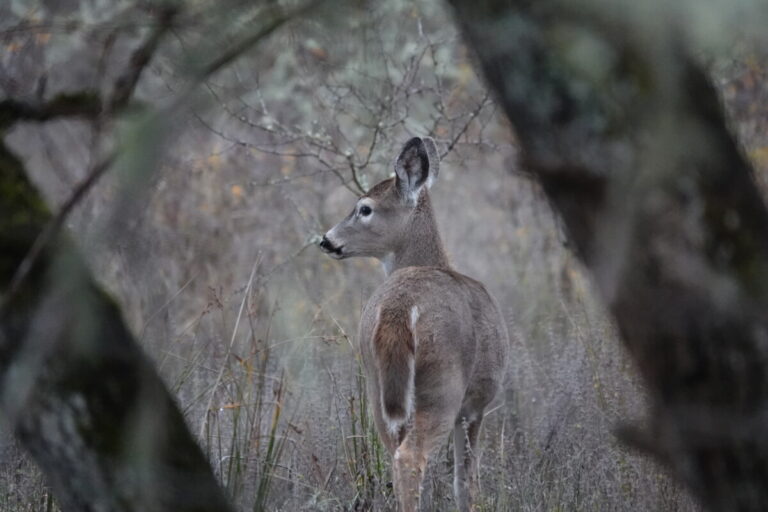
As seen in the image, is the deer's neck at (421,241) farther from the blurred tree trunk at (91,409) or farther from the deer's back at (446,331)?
the blurred tree trunk at (91,409)

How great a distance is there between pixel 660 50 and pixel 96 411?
58.9 inches

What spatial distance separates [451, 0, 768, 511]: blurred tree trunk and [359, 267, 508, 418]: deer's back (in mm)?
3364

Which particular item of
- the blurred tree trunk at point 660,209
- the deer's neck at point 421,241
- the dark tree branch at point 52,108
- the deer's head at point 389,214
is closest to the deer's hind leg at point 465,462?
the deer's neck at point 421,241

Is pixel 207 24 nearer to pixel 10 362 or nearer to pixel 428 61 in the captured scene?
pixel 10 362

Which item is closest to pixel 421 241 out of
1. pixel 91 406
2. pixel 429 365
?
pixel 429 365

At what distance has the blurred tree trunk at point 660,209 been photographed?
2.00m

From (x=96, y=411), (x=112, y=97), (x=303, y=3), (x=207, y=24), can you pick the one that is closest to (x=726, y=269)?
(x=303, y=3)

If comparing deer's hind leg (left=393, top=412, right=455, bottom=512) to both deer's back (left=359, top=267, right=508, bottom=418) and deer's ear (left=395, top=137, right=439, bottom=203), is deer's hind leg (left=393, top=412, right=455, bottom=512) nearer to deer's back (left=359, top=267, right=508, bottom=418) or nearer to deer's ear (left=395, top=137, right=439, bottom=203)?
deer's back (left=359, top=267, right=508, bottom=418)

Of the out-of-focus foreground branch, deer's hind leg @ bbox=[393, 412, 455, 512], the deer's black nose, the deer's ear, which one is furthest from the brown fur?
the out-of-focus foreground branch

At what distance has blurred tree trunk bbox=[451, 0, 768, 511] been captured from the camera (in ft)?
6.56

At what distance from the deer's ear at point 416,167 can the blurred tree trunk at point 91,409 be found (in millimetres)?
4660

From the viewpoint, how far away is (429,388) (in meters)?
5.51

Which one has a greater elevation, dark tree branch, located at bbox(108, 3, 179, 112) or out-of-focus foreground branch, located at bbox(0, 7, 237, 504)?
dark tree branch, located at bbox(108, 3, 179, 112)

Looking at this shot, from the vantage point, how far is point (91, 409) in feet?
8.68
